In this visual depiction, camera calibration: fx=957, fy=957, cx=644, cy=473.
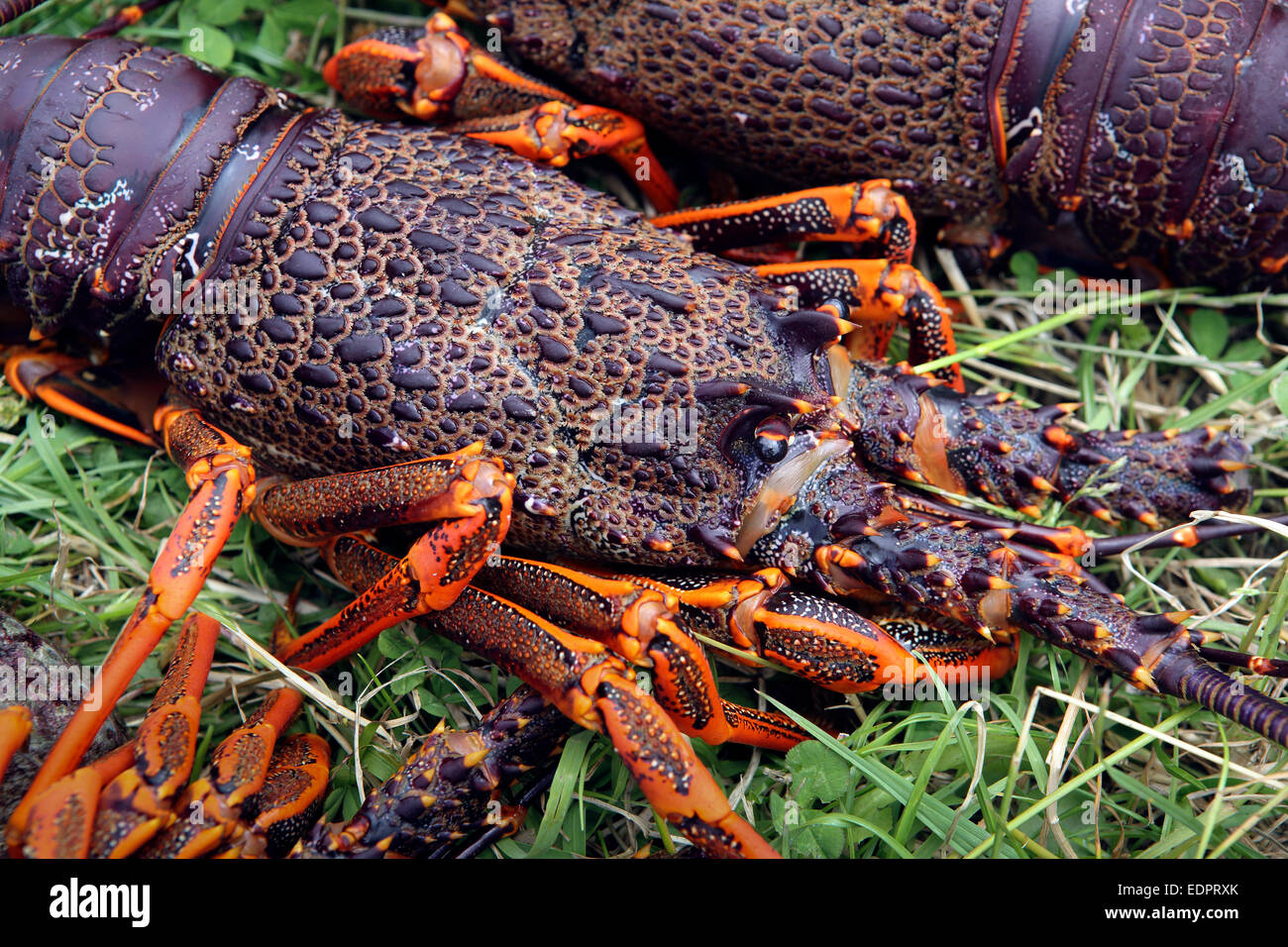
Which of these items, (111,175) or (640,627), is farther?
(111,175)

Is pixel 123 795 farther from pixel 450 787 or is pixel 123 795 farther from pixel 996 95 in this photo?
pixel 996 95

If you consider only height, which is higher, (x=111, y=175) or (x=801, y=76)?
(x=801, y=76)

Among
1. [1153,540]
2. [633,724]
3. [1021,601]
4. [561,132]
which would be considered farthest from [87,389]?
[1153,540]

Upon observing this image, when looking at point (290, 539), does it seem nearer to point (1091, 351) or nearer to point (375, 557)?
point (375, 557)

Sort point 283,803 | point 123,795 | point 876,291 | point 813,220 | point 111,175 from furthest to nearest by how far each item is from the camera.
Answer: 1. point 813,220
2. point 876,291
3. point 111,175
4. point 283,803
5. point 123,795

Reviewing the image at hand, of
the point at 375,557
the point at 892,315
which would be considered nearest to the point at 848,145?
the point at 892,315

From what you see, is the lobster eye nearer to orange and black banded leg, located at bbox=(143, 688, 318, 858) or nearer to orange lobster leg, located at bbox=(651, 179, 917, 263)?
orange lobster leg, located at bbox=(651, 179, 917, 263)
